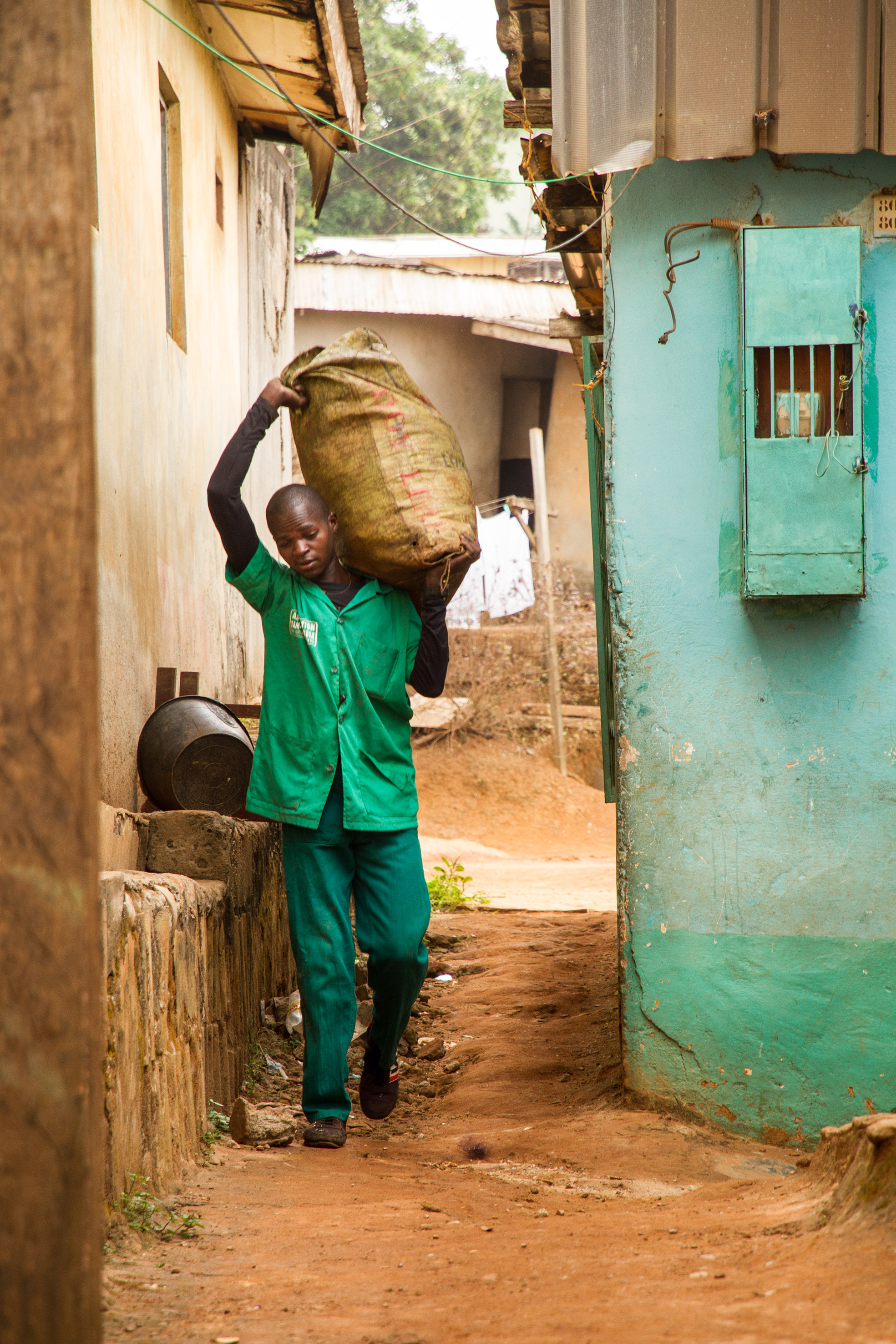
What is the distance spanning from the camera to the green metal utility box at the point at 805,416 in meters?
3.65

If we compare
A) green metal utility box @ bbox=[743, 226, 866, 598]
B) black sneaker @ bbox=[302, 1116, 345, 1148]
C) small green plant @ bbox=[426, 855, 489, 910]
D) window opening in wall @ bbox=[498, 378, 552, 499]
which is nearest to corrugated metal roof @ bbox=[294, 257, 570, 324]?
window opening in wall @ bbox=[498, 378, 552, 499]

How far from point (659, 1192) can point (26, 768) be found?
241 cm

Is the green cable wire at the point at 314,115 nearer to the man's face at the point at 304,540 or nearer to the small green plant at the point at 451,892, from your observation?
the man's face at the point at 304,540

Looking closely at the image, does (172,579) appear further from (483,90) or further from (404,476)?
(483,90)

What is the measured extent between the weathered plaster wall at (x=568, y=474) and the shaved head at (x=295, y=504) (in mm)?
11954

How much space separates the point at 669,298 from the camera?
12.6ft

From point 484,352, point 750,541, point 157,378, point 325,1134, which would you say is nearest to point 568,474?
point 484,352

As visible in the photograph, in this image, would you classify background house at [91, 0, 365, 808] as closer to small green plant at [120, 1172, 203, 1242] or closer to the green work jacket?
the green work jacket

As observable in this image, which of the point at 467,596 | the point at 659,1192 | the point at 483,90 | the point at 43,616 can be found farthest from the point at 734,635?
the point at 483,90

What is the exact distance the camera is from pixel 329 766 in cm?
351

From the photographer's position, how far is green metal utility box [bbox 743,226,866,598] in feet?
→ 12.0

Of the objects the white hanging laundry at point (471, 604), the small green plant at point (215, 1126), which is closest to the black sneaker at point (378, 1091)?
the small green plant at point (215, 1126)

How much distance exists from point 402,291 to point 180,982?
13134 millimetres

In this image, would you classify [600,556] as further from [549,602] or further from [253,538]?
[549,602]
